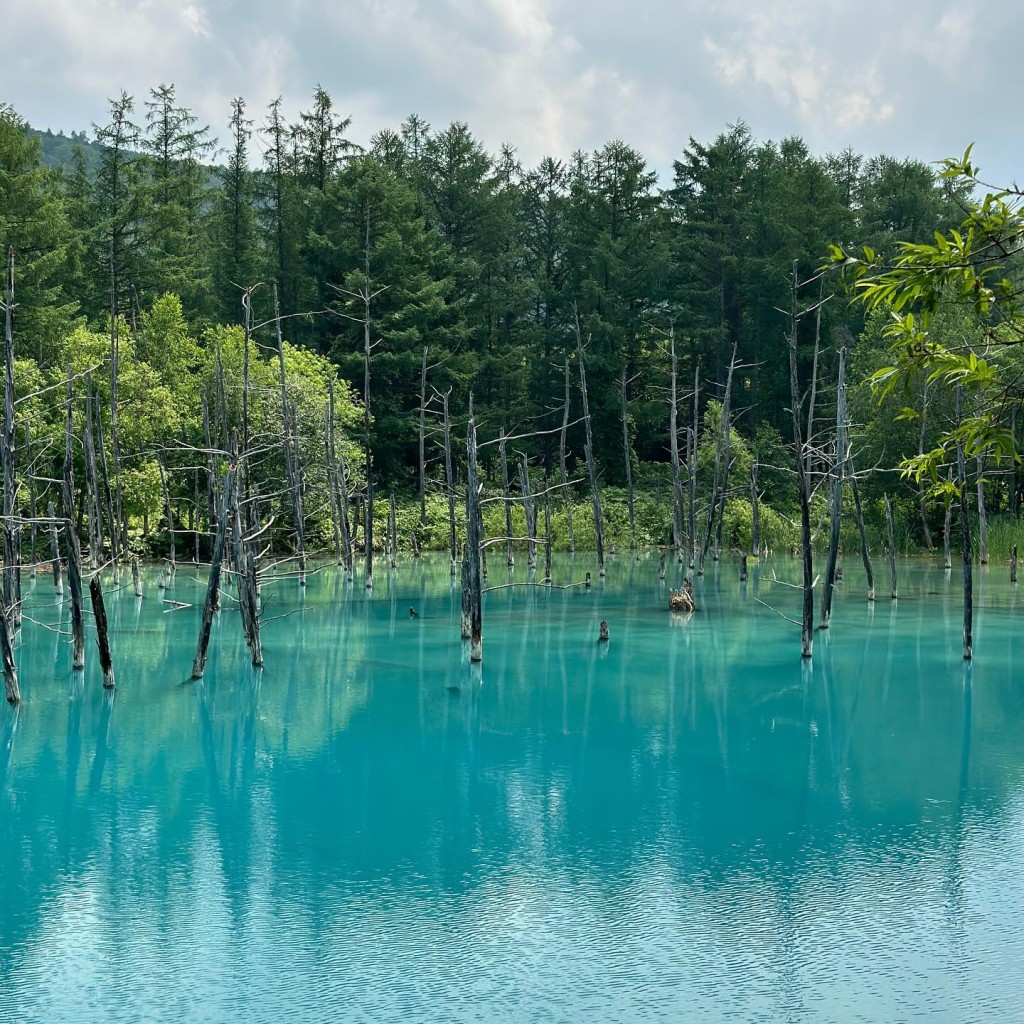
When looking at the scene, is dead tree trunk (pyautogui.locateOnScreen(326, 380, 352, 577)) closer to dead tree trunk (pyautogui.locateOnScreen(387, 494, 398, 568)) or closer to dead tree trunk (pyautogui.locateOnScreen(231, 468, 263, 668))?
dead tree trunk (pyautogui.locateOnScreen(387, 494, 398, 568))

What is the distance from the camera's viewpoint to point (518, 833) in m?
12.9

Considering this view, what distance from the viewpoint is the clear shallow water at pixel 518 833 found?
8.96 m

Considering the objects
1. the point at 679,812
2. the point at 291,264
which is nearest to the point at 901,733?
the point at 679,812

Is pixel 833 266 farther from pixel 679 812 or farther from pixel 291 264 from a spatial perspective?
pixel 291 264

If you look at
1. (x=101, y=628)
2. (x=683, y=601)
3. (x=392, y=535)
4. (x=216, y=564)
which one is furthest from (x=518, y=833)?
(x=392, y=535)

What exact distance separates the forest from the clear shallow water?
56.4 ft

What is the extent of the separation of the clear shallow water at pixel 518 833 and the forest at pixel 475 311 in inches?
676

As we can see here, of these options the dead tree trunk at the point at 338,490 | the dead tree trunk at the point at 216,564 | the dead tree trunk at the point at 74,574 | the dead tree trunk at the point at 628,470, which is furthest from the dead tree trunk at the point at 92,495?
the dead tree trunk at the point at 628,470

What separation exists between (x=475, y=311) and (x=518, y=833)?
145ft

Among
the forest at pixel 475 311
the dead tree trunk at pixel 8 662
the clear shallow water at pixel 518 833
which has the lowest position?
the clear shallow water at pixel 518 833

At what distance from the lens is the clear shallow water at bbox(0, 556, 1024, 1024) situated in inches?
353

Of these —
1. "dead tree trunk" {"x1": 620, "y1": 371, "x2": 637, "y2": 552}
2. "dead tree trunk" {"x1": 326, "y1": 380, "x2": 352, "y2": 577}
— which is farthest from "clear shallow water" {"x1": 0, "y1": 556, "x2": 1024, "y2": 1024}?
"dead tree trunk" {"x1": 620, "y1": 371, "x2": 637, "y2": 552}

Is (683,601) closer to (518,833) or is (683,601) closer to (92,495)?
(92,495)

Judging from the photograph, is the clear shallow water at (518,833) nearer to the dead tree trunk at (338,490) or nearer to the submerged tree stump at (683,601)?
the submerged tree stump at (683,601)
